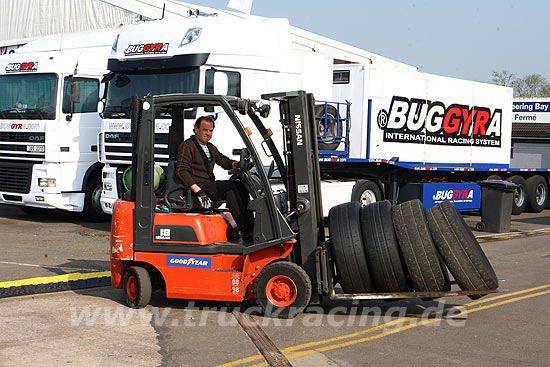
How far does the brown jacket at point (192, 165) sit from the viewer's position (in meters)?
7.66

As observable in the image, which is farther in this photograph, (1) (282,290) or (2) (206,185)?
(2) (206,185)

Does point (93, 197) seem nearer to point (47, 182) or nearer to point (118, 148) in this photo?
point (47, 182)

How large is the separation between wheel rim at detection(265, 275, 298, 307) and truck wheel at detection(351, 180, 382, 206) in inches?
320

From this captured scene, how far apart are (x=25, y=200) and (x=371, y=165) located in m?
7.41

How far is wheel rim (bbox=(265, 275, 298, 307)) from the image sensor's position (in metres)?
7.39

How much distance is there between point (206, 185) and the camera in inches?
304

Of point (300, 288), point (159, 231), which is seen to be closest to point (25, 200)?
point (159, 231)

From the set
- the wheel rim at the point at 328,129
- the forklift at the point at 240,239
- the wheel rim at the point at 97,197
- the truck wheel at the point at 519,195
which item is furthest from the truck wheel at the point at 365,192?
the forklift at the point at 240,239

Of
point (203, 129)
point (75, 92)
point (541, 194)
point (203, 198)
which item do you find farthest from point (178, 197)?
point (541, 194)

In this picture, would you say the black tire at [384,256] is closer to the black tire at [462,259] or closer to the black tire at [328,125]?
the black tire at [462,259]

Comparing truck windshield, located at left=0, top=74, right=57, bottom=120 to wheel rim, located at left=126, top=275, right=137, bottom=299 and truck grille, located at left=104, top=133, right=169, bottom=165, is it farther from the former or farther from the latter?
wheel rim, located at left=126, top=275, right=137, bottom=299

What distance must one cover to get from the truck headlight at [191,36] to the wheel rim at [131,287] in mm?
5968

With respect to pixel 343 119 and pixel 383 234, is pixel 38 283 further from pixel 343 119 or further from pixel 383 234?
pixel 343 119

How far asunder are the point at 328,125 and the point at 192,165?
299 inches
